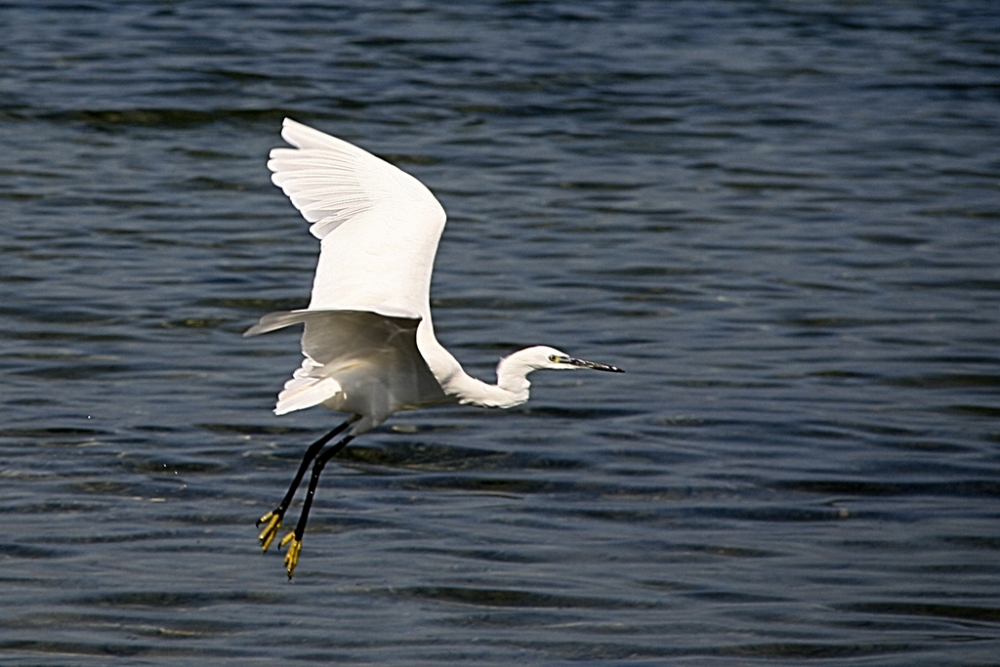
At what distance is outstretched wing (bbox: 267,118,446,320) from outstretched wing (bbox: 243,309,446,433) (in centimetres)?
16

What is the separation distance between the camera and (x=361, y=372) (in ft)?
17.7

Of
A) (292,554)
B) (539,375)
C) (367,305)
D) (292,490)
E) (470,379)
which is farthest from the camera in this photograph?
(539,375)

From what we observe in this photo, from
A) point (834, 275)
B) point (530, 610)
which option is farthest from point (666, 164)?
point (530, 610)

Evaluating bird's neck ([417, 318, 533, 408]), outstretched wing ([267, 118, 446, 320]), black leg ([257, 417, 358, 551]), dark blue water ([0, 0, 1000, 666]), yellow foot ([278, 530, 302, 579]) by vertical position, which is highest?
outstretched wing ([267, 118, 446, 320])

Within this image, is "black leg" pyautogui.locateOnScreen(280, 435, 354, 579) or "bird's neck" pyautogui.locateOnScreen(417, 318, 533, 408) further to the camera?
"black leg" pyautogui.locateOnScreen(280, 435, 354, 579)

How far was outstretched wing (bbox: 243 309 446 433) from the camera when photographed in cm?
506

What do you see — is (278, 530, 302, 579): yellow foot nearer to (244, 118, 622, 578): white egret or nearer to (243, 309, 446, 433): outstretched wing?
(244, 118, 622, 578): white egret

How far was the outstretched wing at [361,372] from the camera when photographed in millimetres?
5062

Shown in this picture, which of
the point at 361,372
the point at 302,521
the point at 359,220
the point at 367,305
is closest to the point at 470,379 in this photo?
the point at 361,372

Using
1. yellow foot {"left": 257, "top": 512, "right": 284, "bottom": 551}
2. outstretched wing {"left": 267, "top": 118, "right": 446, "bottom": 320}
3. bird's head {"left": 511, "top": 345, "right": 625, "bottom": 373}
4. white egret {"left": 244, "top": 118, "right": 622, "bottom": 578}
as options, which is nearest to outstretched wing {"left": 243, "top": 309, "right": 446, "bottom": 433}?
white egret {"left": 244, "top": 118, "right": 622, "bottom": 578}

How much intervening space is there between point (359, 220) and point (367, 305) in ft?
2.07

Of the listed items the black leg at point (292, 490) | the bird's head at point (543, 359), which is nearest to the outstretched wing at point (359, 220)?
the bird's head at point (543, 359)

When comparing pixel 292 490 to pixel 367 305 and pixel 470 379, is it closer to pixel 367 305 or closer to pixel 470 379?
pixel 470 379

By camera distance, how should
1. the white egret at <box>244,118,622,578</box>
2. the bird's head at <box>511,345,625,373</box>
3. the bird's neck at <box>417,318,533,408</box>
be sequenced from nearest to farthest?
1. the white egret at <box>244,118,622,578</box>
2. the bird's neck at <box>417,318,533,408</box>
3. the bird's head at <box>511,345,625,373</box>
